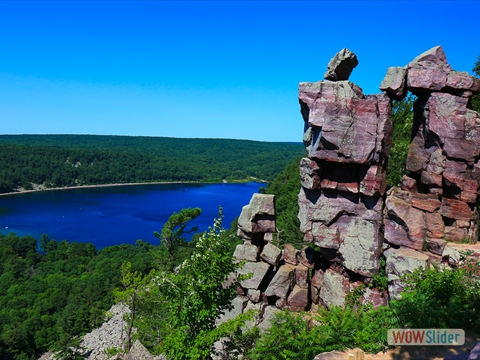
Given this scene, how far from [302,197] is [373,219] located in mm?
3281

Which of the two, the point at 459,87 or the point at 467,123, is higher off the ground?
the point at 459,87

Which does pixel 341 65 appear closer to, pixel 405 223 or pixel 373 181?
pixel 373 181

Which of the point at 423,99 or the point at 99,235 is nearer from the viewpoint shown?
the point at 423,99

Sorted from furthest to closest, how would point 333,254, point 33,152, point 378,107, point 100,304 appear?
1. point 33,152
2. point 100,304
3. point 333,254
4. point 378,107

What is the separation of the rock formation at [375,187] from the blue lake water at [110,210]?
210ft

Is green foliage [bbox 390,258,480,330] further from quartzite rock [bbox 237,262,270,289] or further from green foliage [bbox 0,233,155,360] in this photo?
green foliage [bbox 0,233,155,360]

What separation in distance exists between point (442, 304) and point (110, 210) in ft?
356

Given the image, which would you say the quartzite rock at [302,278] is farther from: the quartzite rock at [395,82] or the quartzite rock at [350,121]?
the quartzite rock at [395,82]

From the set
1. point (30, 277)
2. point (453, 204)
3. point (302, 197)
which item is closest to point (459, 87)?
point (453, 204)

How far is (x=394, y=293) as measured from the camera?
13914 mm

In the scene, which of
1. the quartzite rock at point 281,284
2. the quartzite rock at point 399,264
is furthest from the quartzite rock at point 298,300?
the quartzite rock at point 399,264

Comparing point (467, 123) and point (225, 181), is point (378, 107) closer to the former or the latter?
point (467, 123)

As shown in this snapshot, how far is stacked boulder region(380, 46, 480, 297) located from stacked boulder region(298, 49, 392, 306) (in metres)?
0.99

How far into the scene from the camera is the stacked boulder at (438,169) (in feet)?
46.3
